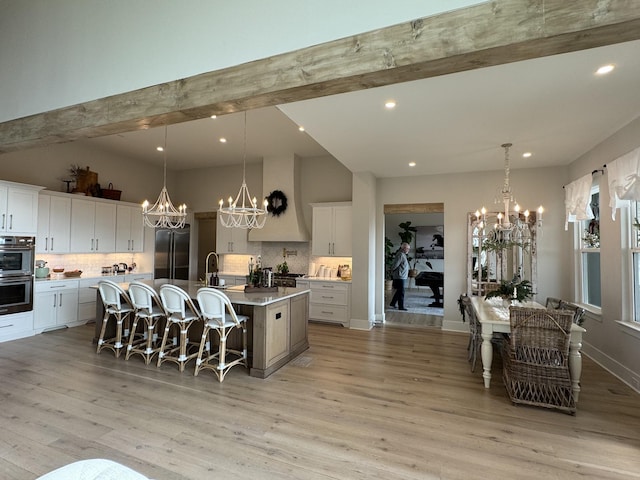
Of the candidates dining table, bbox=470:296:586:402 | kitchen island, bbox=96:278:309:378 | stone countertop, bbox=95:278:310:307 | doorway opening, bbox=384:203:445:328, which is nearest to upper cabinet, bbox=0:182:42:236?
kitchen island, bbox=96:278:309:378

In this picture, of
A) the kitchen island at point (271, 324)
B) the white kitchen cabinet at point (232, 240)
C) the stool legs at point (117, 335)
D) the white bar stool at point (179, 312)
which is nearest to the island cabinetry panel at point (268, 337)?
the kitchen island at point (271, 324)

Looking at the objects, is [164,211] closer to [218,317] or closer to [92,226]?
[92,226]

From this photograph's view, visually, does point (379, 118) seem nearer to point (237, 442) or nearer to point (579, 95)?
point (579, 95)

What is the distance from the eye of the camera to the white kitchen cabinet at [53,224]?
5.39 meters

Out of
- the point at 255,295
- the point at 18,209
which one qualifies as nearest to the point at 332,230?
the point at 255,295

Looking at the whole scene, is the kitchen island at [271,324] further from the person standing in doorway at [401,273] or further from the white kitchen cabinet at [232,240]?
the person standing in doorway at [401,273]

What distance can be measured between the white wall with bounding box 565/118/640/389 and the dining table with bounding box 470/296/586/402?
2.32 feet

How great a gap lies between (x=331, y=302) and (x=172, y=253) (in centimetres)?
416

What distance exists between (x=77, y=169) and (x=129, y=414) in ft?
17.9

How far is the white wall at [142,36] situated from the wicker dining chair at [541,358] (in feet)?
8.71

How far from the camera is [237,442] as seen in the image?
2406mm

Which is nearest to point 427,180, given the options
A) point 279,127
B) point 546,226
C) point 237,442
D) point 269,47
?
point 546,226

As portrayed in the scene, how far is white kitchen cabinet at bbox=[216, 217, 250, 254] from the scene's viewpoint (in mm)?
7344

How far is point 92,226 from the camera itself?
20.1ft
